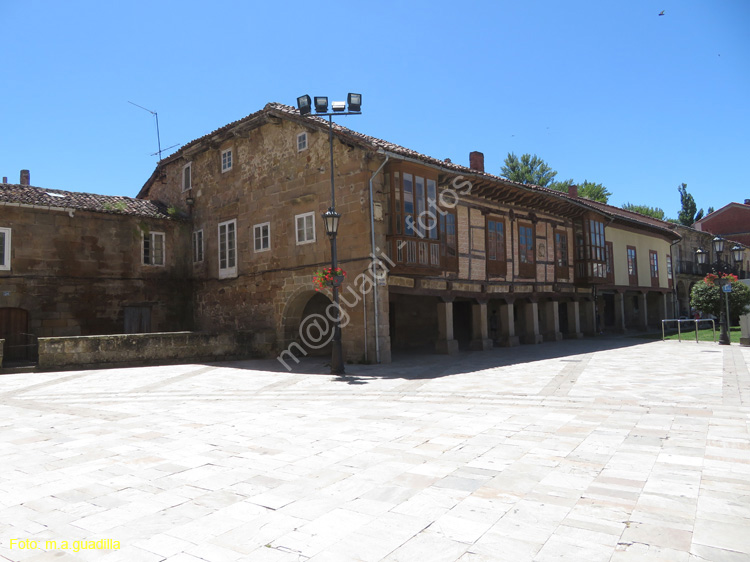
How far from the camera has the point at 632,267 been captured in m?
30.0

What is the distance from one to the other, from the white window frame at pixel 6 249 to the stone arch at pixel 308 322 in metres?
9.42

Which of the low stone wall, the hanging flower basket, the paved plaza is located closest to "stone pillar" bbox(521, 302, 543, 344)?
the low stone wall

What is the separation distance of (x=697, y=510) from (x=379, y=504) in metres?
2.25

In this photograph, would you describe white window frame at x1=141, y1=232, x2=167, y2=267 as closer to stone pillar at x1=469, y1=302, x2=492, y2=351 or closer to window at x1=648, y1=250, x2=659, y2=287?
stone pillar at x1=469, y1=302, x2=492, y2=351

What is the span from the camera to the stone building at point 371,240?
49.3 ft

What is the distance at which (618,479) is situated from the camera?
4.31m

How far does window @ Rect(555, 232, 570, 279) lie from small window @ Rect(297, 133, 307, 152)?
12775 millimetres

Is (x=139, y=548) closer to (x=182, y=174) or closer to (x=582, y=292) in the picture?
(x=182, y=174)

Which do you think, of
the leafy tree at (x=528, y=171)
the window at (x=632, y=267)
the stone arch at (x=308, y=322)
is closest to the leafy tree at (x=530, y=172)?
the leafy tree at (x=528, y=171)

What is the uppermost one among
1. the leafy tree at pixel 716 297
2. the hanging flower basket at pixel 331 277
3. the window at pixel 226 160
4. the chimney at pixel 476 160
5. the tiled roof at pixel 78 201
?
the chimney at pixel 476 160

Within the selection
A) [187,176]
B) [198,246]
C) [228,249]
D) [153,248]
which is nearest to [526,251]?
[228,249]

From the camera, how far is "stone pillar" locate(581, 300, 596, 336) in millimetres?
25578

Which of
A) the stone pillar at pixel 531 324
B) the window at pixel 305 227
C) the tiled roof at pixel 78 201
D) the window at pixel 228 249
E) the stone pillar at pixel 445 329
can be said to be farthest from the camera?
the stone pillar at pixel 531 324

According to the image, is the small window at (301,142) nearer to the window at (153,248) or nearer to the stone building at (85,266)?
the stone building at (85,266)
